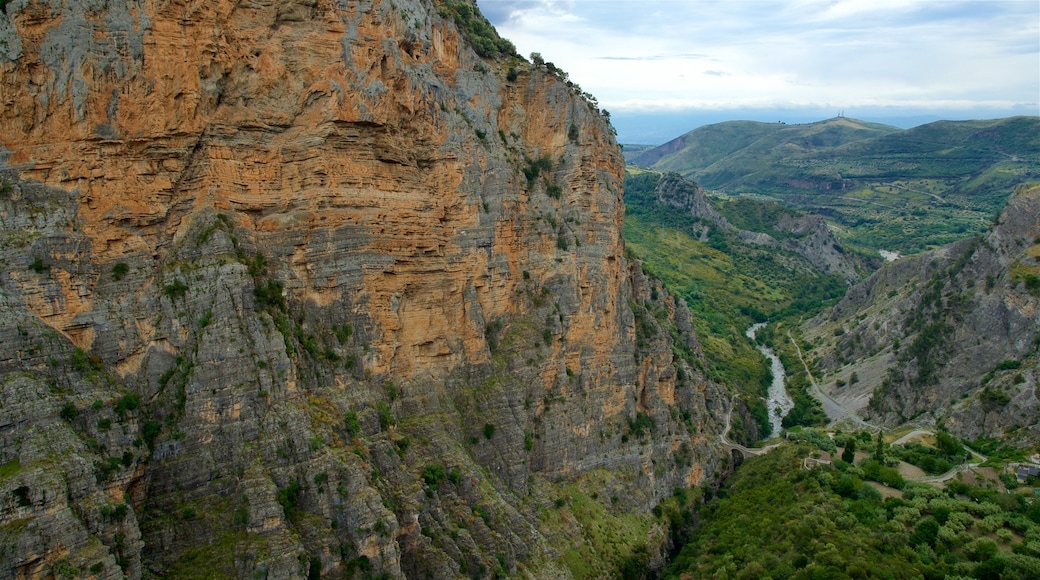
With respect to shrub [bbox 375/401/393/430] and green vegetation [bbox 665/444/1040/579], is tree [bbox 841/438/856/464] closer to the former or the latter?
green vegetation [bbox 665/444/1040/579]

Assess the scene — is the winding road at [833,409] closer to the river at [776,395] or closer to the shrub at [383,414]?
the river at [776,395]

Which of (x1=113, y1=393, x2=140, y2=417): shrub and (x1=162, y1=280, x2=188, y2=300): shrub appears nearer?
(x1=113, y1=393, x2=140, y2=417): shrub

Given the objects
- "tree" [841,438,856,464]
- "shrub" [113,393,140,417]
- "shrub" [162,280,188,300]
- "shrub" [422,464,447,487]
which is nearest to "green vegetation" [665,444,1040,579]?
"tree" [841,438,856,464]

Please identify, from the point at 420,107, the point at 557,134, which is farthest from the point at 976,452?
the point at 420,107

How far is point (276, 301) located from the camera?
42562mm

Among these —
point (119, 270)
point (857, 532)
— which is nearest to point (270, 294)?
point (119, 270)

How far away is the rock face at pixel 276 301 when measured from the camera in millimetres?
35625

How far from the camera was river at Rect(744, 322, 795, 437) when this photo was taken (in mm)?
110625

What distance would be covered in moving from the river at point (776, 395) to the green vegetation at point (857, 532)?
125 ft

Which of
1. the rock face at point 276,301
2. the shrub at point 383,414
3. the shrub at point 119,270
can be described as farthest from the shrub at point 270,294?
the shrub at point 383,414

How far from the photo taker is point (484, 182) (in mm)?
53781

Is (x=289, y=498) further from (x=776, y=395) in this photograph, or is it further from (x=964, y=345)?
(x=776, y=395)

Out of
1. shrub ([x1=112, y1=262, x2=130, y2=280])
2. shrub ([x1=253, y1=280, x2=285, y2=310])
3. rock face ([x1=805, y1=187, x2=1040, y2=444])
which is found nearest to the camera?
shrub ([x1=112, y1=262, x2=130, y2=280])

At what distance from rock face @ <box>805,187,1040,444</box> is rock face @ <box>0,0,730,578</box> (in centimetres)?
5935
